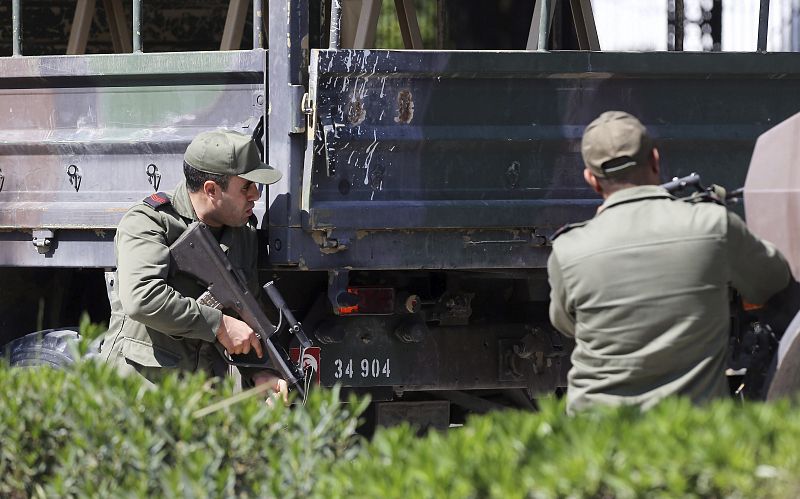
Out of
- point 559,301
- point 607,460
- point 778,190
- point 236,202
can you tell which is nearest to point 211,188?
point 236,202

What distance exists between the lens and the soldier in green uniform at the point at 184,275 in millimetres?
4059

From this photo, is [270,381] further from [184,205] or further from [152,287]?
[184,205]

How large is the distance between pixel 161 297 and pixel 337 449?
1444mm

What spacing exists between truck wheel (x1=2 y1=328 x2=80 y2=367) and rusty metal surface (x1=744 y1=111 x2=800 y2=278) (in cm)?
265

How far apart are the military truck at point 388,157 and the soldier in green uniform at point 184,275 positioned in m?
0.12

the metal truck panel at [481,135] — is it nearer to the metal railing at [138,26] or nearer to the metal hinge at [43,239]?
the metal railing at [138,26]

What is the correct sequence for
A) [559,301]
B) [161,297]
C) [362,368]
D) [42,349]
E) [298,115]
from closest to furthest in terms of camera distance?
1. [559,301]
2. [161,297]
3. [298,115]
4. [362,368]
5. [42,349]

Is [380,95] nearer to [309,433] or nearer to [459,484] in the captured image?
[309,433]

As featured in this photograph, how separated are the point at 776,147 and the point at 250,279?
6.15 feet

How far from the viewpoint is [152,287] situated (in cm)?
405

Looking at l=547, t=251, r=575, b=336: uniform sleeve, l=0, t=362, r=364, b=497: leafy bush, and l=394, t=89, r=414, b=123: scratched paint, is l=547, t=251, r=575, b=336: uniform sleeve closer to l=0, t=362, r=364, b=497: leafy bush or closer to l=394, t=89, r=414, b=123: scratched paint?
l=0, t=362, r=364, b=497: leafy bush

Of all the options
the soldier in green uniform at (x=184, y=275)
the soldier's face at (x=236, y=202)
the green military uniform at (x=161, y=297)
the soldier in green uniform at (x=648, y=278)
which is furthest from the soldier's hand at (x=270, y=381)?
the soldier in green uniform at (x=648, y=278)

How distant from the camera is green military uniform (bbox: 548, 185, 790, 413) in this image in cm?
294

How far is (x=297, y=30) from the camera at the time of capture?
13.8 feet
